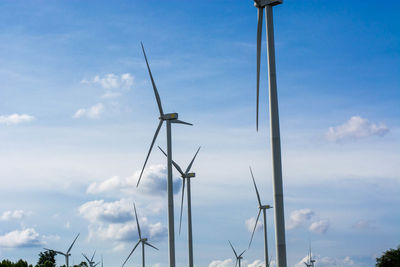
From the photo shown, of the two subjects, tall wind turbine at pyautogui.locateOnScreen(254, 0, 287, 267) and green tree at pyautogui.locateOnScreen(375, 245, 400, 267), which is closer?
tall wind turbine at pyautogui.locateOnScreen(254, 0, 287, 267)

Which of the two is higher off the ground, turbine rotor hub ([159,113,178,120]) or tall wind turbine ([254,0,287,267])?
turbine rotor hub ([159,113,178,120])

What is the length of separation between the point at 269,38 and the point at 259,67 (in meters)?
3.46

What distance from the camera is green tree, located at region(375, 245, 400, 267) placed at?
372ft

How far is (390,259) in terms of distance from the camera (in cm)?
11512

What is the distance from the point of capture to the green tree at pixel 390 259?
11331cm

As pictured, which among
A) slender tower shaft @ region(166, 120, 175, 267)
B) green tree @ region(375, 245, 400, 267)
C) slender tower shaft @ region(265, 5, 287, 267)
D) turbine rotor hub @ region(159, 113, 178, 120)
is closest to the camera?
slender tower shaft @ region(265, 5, 287, 267)

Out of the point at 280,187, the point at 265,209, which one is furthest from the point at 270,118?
the point at 265,209

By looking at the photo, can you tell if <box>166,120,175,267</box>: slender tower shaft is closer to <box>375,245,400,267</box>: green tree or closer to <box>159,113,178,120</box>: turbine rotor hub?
<box>159,113,178,120</box>: turbine rotor hub

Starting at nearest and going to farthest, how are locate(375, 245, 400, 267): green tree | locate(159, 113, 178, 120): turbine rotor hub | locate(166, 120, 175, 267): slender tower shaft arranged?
locate(166, 120, 175, 267): slender tower shaft, locate(159, 113, 178, 120): turbine rotor hub, locate(375, 245, 400, 267): green tree

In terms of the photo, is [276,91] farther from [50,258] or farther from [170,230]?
[50,258]

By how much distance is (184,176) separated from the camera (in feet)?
251

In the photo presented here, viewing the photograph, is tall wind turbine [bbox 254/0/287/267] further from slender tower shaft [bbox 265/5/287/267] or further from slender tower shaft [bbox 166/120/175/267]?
slender tower shaft [bbox 166/120/175/267]

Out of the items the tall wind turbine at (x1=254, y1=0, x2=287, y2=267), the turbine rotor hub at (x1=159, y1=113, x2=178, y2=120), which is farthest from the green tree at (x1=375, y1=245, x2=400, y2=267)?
the tall wind turbine at (x1=254, y1=0, x2=287, y2=267)

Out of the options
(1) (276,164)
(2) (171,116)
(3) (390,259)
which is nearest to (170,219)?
(2) (171,116)
